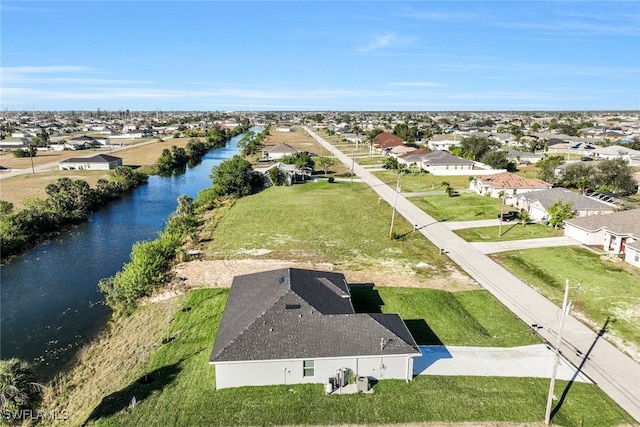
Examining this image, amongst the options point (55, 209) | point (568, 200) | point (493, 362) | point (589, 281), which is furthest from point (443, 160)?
point (493, 362)

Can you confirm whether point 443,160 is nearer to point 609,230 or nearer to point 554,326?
point 609,230

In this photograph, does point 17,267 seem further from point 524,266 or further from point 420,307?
point 524,266

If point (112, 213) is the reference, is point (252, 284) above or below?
above

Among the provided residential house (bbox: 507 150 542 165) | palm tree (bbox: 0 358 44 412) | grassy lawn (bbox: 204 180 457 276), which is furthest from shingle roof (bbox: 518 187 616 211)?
palm tree (bbox: 0 358 44 412)

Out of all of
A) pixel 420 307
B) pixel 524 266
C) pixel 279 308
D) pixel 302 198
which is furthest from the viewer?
pixel 302 198

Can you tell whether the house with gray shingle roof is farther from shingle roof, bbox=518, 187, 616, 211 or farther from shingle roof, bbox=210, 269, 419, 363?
shingle roof, bbox=518, 187, 616, 211

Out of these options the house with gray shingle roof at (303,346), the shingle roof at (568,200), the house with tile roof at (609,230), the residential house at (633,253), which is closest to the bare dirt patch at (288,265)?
the house with gray shingle roof at (303,346)

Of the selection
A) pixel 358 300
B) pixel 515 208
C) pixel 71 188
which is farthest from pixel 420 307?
pixel 71 188
